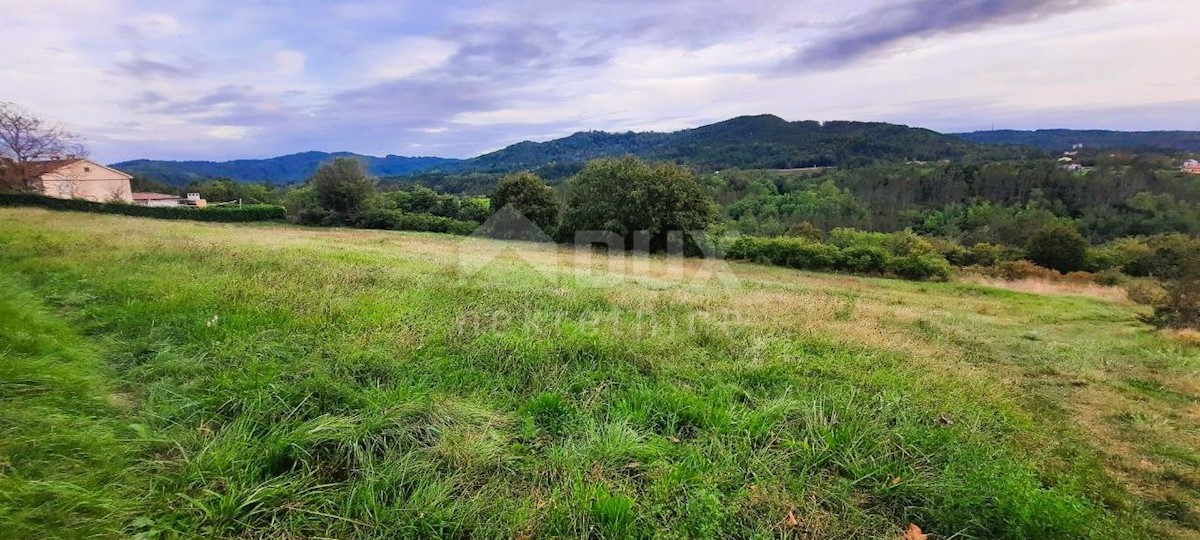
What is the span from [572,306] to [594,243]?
27.2 m

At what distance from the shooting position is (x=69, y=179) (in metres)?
43.1

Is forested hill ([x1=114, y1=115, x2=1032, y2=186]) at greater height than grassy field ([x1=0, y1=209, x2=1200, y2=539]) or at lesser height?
greater

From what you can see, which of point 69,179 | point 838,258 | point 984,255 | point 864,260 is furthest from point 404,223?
point 984,255

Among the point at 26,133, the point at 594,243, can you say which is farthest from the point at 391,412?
the point at 26,133

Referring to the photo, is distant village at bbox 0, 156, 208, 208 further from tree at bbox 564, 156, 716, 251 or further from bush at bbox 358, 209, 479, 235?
tree at bbox 564, 156, 716, 251

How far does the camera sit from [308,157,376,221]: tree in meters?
43.6

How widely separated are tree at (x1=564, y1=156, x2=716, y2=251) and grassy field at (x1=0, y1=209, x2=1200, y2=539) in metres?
23.8

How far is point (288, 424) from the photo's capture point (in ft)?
12.3

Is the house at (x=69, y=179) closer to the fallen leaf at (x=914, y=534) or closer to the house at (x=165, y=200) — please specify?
the house at (x=165, y=200)

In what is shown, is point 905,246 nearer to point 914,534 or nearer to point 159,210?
point 914,534

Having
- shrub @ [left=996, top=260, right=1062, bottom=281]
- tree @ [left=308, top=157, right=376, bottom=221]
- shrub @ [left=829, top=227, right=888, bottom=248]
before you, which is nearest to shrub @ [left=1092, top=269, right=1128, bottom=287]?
shrub @ [left=996, top=260, right=1062, bottom=281]

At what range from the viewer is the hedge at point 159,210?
29828 millimetres

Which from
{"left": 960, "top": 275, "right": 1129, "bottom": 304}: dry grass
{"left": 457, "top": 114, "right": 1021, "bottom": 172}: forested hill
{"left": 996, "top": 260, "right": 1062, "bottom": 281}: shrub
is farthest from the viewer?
{"left": 457, "top": 114, "right": 1021, "bottom": 172}: forested hill

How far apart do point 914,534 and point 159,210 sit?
1869 inches
